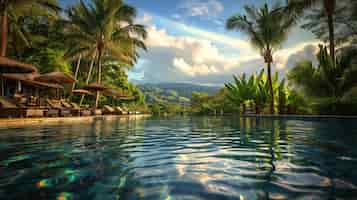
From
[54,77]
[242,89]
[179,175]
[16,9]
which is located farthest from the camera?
[242,89]

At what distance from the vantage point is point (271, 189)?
6.32 feet

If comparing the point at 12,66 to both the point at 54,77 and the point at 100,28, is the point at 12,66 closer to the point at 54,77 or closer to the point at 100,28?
the point at 54,77

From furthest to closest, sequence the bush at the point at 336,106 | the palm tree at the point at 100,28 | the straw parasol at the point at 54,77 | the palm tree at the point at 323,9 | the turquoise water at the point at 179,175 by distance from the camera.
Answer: the palm tree at the point at 100,28 < the palm tree at the point at 323,9 < the straw parasol at the point at 54,77 < the bush at the point at 336,106 < the turquoise water at the point at 179,175

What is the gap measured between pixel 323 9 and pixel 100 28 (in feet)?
53.0

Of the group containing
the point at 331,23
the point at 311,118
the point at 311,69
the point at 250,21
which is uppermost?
the point at 250,21

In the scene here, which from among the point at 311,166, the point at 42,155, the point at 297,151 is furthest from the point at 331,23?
the point at 42,155

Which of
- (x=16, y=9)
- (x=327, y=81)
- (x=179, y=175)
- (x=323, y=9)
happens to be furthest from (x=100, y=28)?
(x=179, y=175)

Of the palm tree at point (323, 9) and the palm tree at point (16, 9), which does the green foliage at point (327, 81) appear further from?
the palm tree at point (16, 9)

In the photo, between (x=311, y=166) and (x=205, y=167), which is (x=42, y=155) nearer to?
(x=205, y=167)

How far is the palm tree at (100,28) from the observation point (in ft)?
56.0

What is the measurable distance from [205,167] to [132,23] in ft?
61.7

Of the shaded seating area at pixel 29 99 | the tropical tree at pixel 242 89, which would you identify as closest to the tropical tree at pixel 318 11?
the tropical tree at pixel 242 89

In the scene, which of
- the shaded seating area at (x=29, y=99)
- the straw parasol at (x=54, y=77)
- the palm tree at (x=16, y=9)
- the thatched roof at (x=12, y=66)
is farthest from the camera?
the palm tree at (x=16, y=9)

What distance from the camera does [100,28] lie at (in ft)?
56.2
